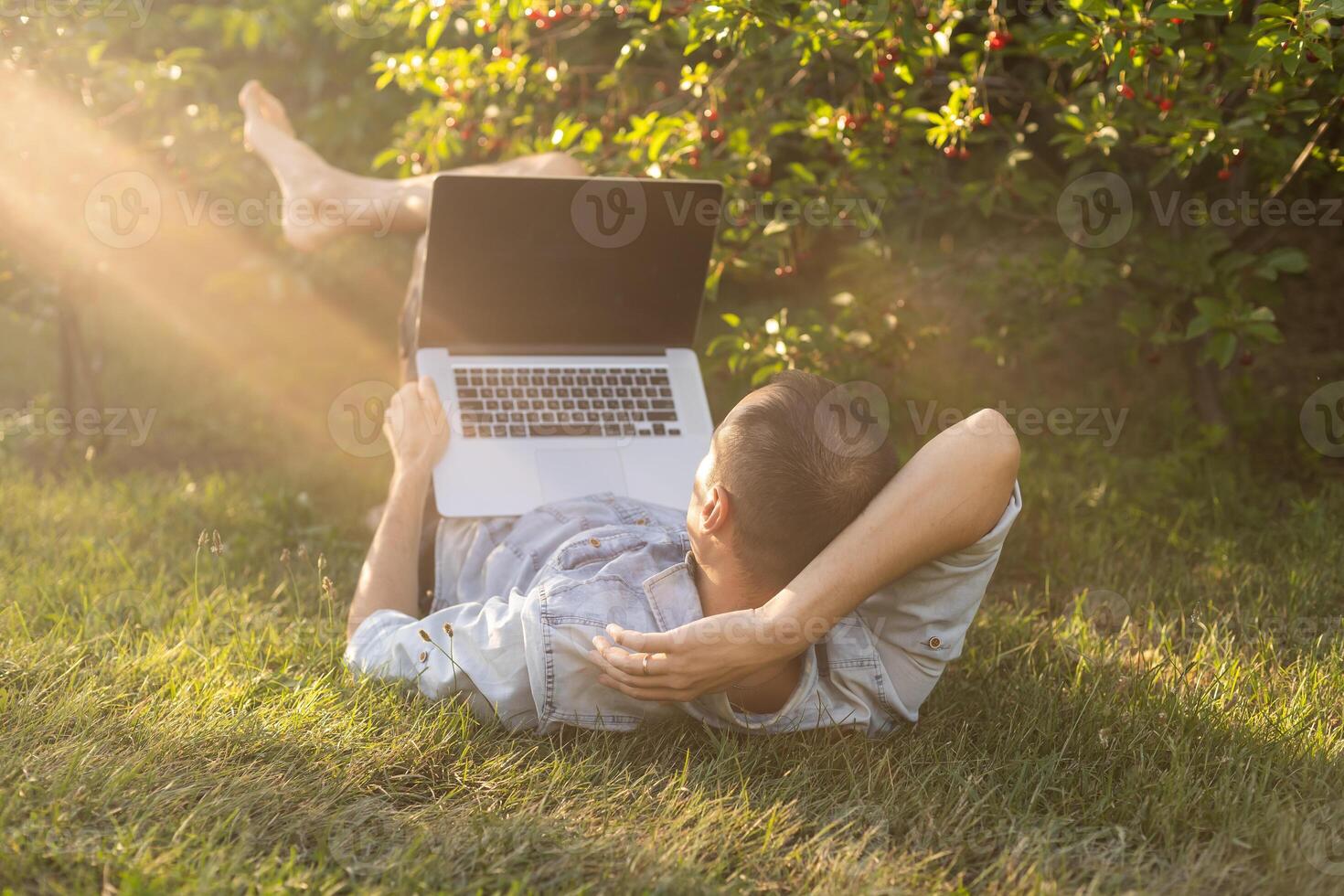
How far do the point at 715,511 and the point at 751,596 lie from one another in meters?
0.18

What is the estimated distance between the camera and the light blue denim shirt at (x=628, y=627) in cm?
199

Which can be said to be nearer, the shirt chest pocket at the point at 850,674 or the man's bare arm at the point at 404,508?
the shirt chest pocket at the point at 850,674

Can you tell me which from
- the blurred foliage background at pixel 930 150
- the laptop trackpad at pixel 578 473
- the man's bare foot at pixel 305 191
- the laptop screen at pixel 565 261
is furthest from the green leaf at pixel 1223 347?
the man's bare foot at pixel 305 191

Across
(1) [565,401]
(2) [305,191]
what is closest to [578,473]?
(1) [565,401]

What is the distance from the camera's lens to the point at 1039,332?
370 cm

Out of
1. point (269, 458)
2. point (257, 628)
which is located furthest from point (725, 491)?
point (269, 458)

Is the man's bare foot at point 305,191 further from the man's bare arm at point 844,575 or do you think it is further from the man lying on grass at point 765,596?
the man's bare arm at point 844,575

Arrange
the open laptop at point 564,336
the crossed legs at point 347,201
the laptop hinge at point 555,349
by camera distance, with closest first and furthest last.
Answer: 1. the open laptop at point 564,336
2. the laptop hinge at point 555,349
3. the crossed legs at point 347,201

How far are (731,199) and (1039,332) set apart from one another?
3.82 ft

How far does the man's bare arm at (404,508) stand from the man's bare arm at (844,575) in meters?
0.71

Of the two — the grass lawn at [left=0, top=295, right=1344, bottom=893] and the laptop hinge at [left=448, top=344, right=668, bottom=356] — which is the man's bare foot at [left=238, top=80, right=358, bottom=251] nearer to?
the laptop hinge at [left=448, top=344, right=668, bottom=356]

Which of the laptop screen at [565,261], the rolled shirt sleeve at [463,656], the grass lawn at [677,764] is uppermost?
the laptop screen at [565,261]

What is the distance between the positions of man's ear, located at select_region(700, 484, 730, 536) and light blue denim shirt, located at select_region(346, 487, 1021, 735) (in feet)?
0.54

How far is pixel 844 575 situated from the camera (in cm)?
185
